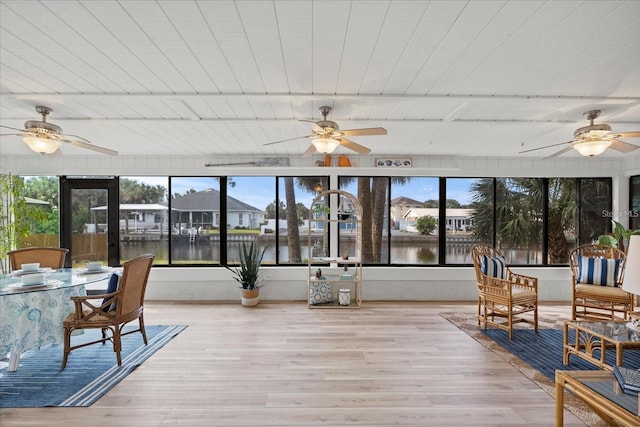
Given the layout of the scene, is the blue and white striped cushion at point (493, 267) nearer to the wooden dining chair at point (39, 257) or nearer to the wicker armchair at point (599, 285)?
the wicker armchair at point (599, 285)

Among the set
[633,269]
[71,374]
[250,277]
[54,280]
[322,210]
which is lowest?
[71,374]

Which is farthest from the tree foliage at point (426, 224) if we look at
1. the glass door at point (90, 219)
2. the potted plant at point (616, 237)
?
the glass door at point (90, 219)

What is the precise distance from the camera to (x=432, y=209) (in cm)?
612

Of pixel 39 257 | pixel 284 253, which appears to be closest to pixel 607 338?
pixel 284 253

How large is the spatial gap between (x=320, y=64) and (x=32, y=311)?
333 cm

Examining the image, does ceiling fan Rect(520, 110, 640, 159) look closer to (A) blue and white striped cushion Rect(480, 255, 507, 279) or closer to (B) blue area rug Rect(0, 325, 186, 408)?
(A) blue and white striped cushion Rect(480, 255, 507, 279)

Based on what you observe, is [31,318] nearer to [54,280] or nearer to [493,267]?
[54,280]

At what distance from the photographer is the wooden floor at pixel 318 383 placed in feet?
7.87

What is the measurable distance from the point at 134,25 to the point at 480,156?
556 centimetres

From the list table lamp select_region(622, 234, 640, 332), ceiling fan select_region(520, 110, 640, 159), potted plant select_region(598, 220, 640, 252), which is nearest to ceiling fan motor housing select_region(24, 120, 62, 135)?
table lamp select_region(622, 234, 640, 332)

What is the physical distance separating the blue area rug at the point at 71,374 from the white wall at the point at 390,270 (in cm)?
190

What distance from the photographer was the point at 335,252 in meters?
5.94

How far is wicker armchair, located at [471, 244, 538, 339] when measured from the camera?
407cm

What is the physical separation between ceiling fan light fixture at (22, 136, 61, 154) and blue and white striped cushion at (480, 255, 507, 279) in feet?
17.4
